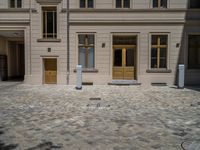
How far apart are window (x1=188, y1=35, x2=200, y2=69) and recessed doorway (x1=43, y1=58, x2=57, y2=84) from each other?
10.2 m

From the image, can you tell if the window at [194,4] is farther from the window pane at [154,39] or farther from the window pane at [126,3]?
the window pane at [126,3]

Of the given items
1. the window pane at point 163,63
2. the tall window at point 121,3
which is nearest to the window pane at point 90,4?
the tall window at point 121,3

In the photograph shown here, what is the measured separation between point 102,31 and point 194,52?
23.4 ft

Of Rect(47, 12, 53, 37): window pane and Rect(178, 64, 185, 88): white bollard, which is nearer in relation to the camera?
Rect(178, 64, 185, 88): white bollard

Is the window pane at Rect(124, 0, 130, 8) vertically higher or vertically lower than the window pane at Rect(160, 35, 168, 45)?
→ higher

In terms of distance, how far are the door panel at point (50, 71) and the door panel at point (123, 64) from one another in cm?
454

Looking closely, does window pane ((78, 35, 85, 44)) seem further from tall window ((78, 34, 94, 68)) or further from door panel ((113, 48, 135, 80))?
door panel ((113, 48, 135, 80))

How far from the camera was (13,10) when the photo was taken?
659 inches

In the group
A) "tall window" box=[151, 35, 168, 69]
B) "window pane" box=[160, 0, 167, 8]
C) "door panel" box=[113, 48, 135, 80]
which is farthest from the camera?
"door panel" box=[113, 48, 135, 80]

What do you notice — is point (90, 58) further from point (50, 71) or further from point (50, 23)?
point (50, 23)

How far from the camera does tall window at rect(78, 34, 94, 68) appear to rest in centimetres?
1708

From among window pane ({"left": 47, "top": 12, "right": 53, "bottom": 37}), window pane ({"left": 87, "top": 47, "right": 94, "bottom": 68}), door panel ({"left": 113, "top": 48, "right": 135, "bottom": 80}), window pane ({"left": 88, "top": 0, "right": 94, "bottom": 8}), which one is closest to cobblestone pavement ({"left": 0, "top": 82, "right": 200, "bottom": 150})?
window pane ({"left": 87, "top": 47, "right": 94, "bottom": 68})

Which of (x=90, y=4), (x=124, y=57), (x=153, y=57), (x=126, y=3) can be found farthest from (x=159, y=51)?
(x=90, y=4)

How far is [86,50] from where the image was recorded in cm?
1714
